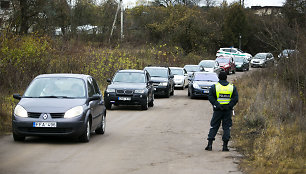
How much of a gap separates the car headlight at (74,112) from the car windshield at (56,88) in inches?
30.5

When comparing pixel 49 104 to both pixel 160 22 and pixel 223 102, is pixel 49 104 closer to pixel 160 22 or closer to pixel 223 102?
pixel 223 102

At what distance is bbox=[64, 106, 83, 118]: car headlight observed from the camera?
1210cm

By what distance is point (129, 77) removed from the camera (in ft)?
77.4

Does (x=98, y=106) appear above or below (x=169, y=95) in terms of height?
above

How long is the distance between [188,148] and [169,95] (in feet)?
59.4

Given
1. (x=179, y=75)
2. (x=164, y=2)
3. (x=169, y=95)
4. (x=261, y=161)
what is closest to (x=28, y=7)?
(x=179, y=75)

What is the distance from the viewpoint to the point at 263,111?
55.1ft

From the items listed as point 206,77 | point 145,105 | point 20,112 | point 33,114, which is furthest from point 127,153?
point 206,77

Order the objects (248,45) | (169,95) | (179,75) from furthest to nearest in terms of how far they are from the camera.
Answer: (248,45)
(179,75)
(169,95)

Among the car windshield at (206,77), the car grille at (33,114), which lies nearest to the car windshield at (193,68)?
the car windshield at (206,77)

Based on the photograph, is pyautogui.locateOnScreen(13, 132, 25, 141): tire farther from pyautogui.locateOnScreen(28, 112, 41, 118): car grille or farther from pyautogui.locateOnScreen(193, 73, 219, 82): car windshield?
pyautogui.locateOnScreen(193, 73, 219, 82): car windshield

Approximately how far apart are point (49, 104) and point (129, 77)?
37.5 ft

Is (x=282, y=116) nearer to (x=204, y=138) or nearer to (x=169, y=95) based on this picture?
(x=204, y=138)

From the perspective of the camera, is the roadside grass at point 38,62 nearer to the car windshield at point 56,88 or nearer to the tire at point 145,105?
the car windshield at point 56,88
